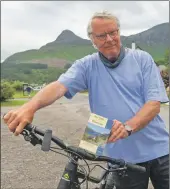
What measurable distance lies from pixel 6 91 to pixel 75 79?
114ft

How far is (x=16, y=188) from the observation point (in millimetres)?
7301

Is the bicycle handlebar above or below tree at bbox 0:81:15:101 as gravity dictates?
above

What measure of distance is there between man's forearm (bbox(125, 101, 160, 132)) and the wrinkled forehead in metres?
0.54

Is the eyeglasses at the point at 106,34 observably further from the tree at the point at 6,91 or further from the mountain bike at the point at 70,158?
the tree at the point at 6,91

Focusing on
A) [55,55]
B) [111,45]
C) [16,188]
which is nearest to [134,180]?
[111,45]

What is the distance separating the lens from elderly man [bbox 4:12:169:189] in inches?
111

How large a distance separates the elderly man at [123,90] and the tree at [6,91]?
3379cm

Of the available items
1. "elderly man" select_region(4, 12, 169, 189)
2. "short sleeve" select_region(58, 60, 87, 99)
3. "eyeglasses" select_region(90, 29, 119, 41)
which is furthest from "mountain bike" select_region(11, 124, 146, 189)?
"eyeglasses" select_region(90, 29, 119, 41)

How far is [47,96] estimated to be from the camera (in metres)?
2.72

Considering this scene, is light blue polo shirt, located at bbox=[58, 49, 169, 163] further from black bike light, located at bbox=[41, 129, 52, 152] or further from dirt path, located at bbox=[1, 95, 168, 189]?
dirt path, located at bbox=[1, 95, 168, 189]

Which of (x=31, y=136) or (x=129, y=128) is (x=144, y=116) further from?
(x=31, y=136)

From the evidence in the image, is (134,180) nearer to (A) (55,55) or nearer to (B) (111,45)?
(B) (111,45)

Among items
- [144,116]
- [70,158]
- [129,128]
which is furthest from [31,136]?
[144,116]

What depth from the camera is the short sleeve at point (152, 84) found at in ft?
9.30
